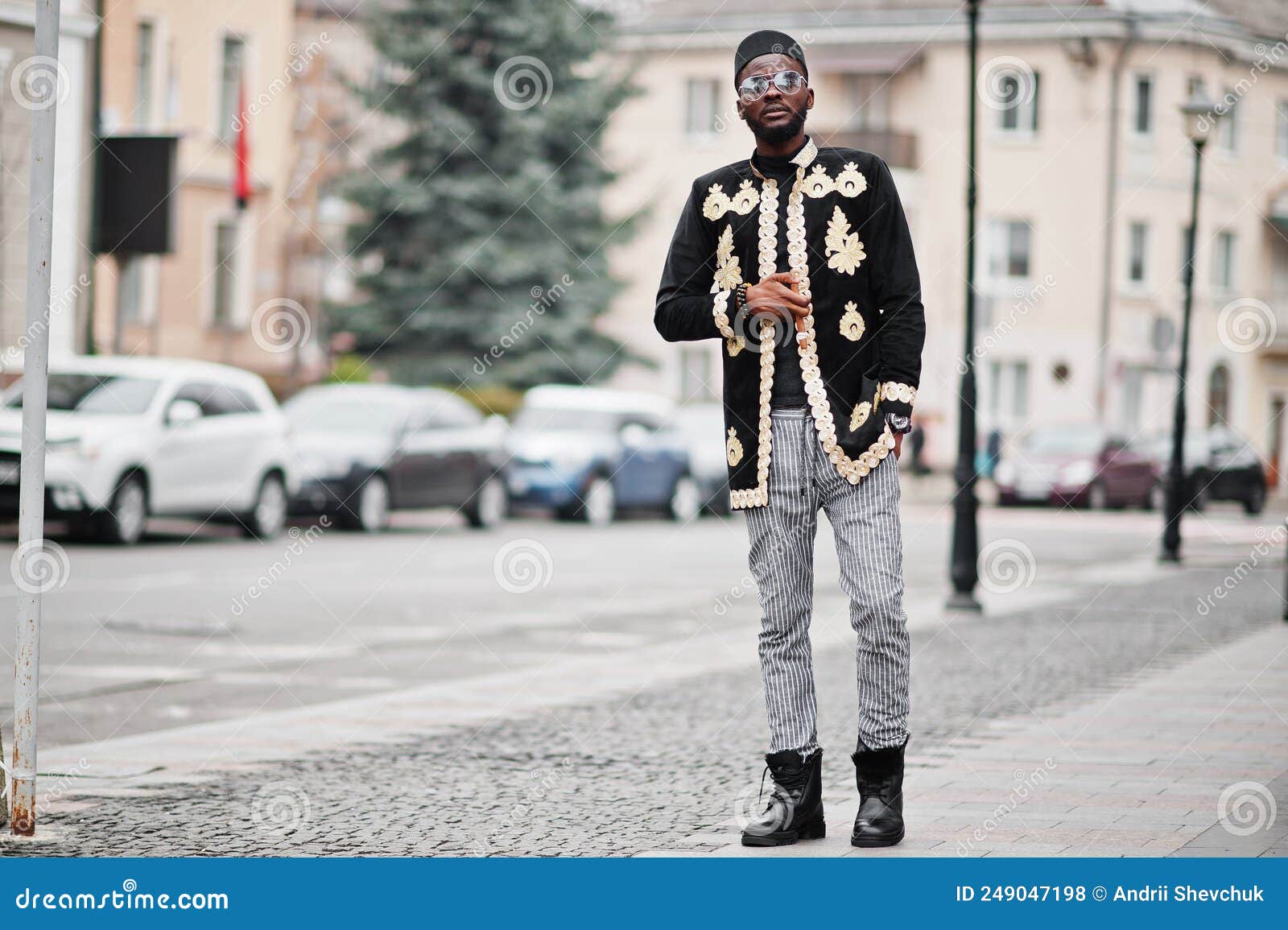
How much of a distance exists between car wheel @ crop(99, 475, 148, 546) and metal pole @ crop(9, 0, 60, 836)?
13379 millimetres

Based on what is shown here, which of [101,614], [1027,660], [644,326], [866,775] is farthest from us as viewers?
[644,326]

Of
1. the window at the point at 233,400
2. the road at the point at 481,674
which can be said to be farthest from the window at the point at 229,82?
the road at the point at 481,674

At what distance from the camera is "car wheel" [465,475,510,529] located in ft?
79.1

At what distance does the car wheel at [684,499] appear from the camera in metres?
28.0

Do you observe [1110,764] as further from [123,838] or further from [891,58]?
[891,58]

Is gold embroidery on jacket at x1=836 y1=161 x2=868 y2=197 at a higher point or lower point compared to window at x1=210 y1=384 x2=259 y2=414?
higher

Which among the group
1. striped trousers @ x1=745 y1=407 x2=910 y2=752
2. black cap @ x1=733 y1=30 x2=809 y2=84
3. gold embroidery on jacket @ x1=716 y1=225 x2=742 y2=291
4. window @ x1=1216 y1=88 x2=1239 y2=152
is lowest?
striped trousers @ x1=745 y1=407 x2=910 y2=752

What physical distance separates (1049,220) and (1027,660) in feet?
124

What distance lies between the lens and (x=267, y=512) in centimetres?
2083

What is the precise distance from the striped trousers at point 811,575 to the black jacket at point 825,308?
0.18 ft

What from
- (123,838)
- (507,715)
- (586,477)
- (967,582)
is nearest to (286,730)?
(507,715)

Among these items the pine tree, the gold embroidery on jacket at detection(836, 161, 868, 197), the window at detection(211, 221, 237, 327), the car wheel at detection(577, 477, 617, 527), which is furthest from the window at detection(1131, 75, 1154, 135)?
the gold embroidery on jacket at detection(836, 161, 868, 197)

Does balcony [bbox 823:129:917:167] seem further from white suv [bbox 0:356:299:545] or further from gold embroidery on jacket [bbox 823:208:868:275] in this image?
gold embroidery on jacket [bbox 823:208:868:275]

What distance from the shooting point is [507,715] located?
324 inches
